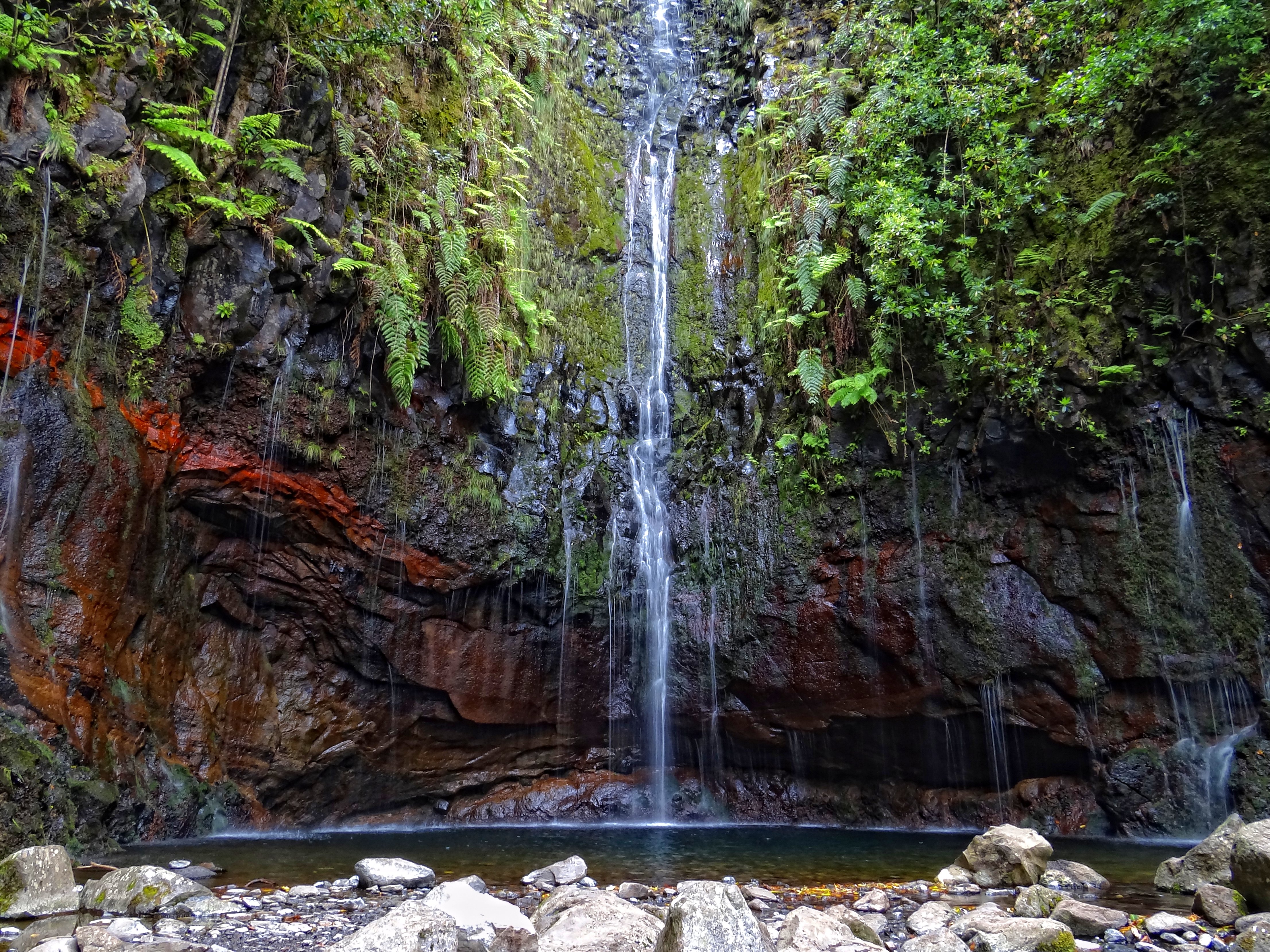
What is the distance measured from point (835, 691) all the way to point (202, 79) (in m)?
11.4

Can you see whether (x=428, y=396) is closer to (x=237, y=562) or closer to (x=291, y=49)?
(x=237, y=562)

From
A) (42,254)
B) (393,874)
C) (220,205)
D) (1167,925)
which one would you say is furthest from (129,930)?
(220,205)

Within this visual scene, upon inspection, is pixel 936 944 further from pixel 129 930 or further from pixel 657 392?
pixel 657 392

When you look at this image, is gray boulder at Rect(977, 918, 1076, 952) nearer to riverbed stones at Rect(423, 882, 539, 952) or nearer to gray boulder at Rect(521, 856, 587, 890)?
riverbed stones at Rect(423, 882, 539, 952)

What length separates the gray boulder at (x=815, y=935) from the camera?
175 inches

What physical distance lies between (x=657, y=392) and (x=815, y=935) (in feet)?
32.3

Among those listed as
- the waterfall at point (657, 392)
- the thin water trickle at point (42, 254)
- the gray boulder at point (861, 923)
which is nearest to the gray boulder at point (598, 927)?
the gray boulder at point (861, 923)

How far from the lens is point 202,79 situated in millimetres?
9109

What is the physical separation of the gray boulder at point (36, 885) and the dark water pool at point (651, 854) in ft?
4.23

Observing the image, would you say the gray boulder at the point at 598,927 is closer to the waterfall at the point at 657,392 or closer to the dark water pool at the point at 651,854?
the dark water pool at the point at 651,854

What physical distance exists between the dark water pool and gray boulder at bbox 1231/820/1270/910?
51 centimetres

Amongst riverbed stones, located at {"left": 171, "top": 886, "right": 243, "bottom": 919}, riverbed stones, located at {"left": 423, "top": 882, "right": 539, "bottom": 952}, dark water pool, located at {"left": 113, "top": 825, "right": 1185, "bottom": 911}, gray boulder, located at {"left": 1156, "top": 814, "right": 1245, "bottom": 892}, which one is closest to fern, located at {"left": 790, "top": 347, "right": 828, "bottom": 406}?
dark water pool, located at {"left": 113, "top": 825, "right": 1185, "bottom": 911}

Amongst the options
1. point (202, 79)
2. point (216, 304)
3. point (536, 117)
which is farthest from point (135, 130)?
point (536, 117)

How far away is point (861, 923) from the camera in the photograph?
503 cm
